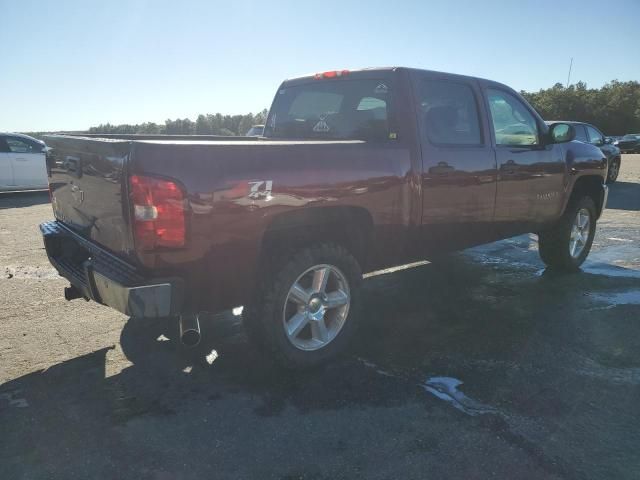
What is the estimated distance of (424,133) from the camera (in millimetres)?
3744

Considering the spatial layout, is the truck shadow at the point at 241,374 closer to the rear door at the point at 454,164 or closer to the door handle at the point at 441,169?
the rear door at the point at 454,164

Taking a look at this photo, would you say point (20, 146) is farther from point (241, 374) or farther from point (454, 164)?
point (454, 164)

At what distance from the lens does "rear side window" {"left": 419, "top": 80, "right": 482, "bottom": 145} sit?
3881 millimetres

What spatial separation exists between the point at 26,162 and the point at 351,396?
1204cm

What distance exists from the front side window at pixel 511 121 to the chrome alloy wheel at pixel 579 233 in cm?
136

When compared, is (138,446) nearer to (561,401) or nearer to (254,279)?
(254,279)

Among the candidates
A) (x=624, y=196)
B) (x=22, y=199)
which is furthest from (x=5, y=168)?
(x=624, y=196)

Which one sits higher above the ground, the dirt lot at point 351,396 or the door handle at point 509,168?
the door handle at point 509,168

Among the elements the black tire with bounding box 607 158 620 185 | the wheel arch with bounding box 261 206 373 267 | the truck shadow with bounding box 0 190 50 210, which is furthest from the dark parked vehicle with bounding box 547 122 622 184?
the truck shadow with bounding box 0 190 50 210

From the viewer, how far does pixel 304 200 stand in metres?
3.04

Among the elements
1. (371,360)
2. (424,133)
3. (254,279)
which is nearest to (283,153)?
(254,279)

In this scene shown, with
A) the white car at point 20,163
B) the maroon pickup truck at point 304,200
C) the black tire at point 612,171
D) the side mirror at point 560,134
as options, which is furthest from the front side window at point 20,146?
the black tire at point 612,171

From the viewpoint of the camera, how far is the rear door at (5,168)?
11914 millimetres

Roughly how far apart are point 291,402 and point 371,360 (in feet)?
2.53
